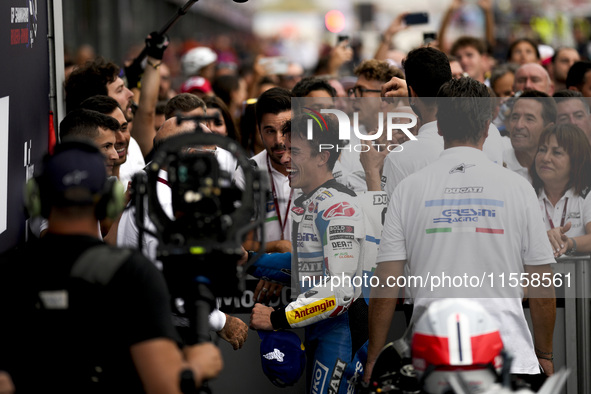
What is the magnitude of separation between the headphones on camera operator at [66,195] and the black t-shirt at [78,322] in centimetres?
19

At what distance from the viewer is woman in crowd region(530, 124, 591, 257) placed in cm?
534

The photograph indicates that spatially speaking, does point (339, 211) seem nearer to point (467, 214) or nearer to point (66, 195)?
point (467, 214)

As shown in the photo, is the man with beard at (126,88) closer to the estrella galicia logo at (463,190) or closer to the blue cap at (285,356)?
the blue cap at (285,356)

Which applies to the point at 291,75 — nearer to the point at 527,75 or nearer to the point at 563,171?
the point at 527,75

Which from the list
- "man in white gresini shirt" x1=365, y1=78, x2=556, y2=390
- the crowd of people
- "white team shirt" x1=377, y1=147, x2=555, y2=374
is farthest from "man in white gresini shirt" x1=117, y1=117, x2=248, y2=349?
"white team shirt" x1=377, y1=147, x2=555, y2=374

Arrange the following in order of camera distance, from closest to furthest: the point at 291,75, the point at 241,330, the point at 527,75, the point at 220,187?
the point at 220,187 < the point at 241,330 < the point at 527,75 < the point at 291,75

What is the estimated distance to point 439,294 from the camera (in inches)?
172

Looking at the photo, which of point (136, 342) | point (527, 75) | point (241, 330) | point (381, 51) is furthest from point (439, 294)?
point (381, 51)

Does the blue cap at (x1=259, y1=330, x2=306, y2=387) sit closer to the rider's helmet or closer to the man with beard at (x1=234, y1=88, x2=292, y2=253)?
the man with beard at (x1=234, y1=88, x2=292, y2=253)

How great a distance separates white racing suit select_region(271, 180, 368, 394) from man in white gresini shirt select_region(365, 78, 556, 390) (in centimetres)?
28

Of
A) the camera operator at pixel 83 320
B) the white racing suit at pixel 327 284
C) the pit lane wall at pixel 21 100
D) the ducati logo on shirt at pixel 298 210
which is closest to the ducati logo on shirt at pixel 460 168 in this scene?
the white racing suit at pixel 327 284

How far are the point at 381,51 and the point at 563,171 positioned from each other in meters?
5.23

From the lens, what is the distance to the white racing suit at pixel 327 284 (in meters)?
4.66

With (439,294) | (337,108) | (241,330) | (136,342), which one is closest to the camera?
(136,342)
